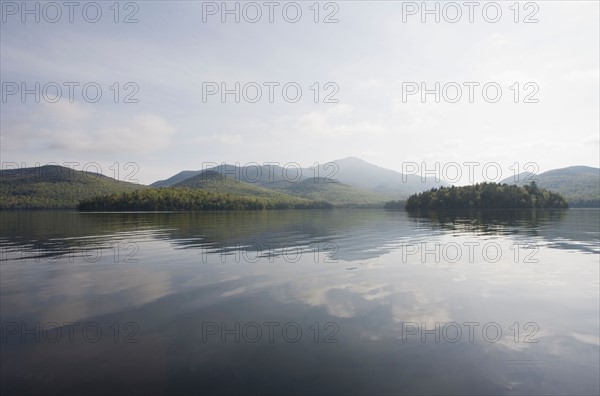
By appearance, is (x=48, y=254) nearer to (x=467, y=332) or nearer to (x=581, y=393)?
(x=467, y=332)

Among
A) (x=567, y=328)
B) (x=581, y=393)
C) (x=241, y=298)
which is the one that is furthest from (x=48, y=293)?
(x=567, y=328)

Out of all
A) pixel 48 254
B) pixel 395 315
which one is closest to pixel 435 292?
pixel 395 315

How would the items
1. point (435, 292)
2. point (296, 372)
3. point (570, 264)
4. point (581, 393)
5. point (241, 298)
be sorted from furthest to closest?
point (570, 264) → point (435, 292) → point (241, 298) → point (296, 372) → point (581, 393)

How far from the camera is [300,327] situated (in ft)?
47.8

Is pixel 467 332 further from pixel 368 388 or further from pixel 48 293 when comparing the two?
pixel 48 293

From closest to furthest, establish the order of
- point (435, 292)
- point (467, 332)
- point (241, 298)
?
1. point (467, 332)
2. point (241, 298)
3. point (435, 292)

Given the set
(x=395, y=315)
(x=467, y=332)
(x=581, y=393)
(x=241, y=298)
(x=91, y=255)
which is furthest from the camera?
(x=91, y=255)

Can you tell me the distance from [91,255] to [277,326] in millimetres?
27565

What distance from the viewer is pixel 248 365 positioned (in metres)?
11.0

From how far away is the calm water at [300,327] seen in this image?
10.1m

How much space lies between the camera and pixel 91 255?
33.3m

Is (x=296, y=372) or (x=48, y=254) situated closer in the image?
(x=296, y=372)

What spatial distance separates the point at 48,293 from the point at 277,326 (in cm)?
1473

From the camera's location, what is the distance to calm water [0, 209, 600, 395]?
1012 cm
